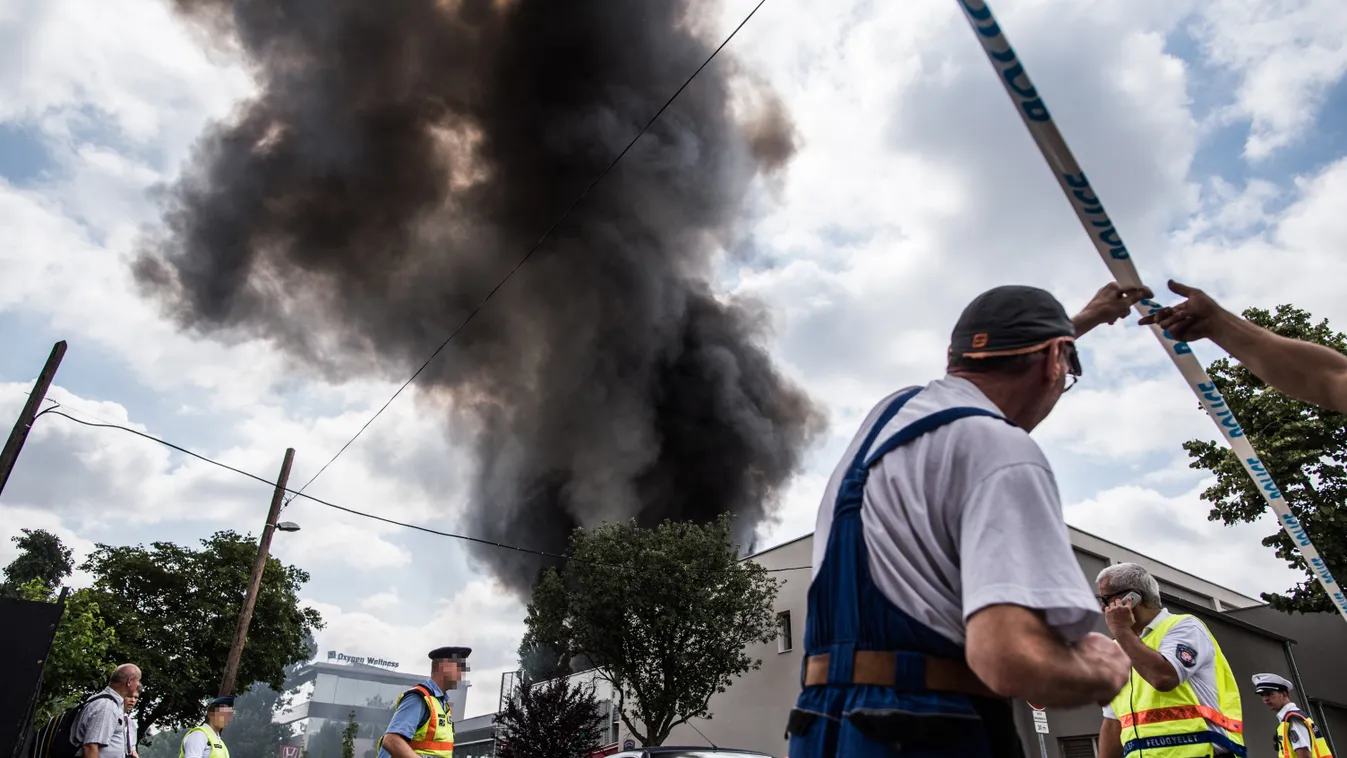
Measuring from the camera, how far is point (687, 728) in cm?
3039

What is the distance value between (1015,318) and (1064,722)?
19830mm

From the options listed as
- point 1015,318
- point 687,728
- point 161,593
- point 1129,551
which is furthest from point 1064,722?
point 161,593

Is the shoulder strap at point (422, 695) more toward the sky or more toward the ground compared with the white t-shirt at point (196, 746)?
more toward the sky

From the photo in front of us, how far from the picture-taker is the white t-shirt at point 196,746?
6910mm

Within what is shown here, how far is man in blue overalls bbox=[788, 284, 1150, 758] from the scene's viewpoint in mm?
1084

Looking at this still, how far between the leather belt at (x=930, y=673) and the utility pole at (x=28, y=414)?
543 inches

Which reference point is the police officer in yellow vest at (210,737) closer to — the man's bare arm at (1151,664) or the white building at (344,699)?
the man's bare arm at (1151,664)

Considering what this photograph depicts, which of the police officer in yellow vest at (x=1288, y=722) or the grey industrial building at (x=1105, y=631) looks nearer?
the police officer in yellow vest at (x=1288, y=722)

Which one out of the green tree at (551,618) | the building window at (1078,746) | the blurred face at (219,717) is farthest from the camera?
the green tree at (551,618)

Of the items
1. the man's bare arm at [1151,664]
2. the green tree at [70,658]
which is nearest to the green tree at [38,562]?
the green tree at [70,658]

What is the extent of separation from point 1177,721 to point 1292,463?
15.9 metres

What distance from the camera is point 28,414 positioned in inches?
462

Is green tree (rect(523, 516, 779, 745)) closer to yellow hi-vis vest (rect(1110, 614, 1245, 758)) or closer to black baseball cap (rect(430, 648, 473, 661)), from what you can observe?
black baseball cap (rect(430, 648, 473, 661))

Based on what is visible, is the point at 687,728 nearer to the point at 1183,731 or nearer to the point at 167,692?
the point at 167,692
